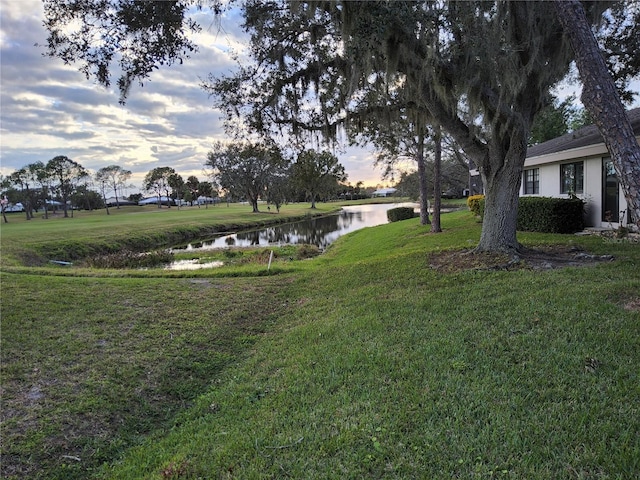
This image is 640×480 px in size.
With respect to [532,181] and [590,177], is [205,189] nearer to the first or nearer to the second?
[532,181]

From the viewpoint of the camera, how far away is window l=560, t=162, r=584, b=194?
513 inches

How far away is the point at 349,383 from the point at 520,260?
5.30m

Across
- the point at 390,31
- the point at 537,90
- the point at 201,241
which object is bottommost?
the point at 201,241

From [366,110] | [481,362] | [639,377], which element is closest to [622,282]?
[639,377]

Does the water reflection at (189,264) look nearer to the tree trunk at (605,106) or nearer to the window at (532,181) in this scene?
the window at (532,181)

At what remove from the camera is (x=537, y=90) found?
7633mm

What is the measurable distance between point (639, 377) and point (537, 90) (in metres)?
6.24

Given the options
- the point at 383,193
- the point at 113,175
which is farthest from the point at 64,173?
the point at 383,193

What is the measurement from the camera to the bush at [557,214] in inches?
465

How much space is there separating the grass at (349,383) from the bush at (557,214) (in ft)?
15.7

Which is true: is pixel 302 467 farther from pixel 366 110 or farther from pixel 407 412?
pixel 366 110

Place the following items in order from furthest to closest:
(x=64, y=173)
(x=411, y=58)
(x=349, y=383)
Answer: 1. (x=64, y=173)
2. (x=411, y=58)
3. (x=349, y=383)

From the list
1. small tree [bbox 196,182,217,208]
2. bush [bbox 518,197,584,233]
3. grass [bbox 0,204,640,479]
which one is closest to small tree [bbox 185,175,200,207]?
small tree [bbox 196,182,217,208]

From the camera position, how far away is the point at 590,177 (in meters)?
12.2
